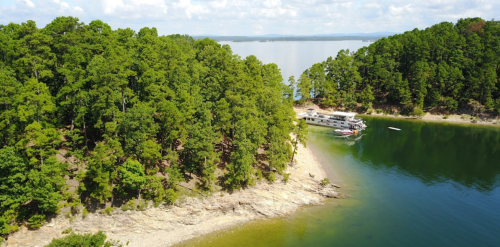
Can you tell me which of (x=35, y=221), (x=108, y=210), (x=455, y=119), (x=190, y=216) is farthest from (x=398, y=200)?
(x=455, y=119)

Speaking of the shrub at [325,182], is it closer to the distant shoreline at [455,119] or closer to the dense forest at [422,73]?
the dense forest at [422,73]

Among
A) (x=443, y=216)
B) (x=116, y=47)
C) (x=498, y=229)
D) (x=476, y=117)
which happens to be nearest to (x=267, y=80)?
(x=116, y=47)

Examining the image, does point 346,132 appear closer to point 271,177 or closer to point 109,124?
point 271,177

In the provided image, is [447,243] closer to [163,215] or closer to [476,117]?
[163,215]

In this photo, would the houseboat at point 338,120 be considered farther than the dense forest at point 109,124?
Yes

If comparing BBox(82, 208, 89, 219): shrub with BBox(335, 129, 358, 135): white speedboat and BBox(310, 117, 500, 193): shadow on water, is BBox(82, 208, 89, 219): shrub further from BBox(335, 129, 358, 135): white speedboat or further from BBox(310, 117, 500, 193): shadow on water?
BBox(335, 129, 358, 135): white speedboat

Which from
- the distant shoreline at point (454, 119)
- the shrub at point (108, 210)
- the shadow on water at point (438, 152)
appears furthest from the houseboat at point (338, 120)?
the shrub at point (108, 210)
